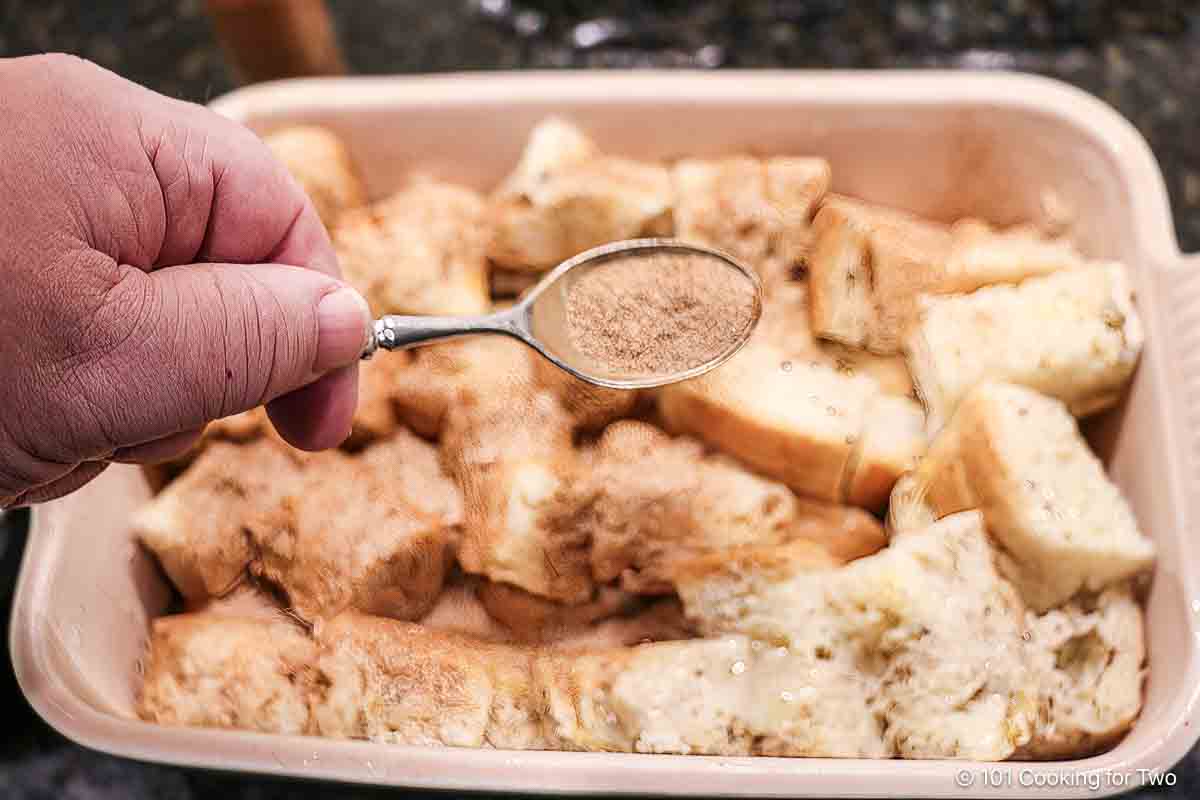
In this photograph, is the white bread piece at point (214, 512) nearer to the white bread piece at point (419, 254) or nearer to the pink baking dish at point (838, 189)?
the pink baking dish at point (838, 189)

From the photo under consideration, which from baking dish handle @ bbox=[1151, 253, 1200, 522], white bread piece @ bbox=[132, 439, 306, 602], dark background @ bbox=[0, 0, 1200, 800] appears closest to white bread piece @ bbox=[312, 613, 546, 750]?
white bread piece @ bbox=[132, 439, 306, 602]

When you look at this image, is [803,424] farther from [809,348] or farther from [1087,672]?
[1087,672]

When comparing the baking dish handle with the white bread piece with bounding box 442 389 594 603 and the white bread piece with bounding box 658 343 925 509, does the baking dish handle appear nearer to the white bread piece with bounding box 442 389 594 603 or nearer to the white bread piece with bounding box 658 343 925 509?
the white bread piece with bounding box 658 343 925 509

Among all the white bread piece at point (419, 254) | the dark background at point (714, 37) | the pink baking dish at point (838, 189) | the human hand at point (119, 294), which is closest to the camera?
the human hand at point (119, 294)

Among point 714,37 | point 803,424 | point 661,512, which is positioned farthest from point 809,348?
point 714,37

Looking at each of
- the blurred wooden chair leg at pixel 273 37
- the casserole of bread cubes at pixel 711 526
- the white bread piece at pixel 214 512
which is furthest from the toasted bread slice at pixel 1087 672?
the blurred wooden chair leg at pixel 273 37

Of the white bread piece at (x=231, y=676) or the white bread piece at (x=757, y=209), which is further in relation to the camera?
the white bread piece at (x=757, y=209)
